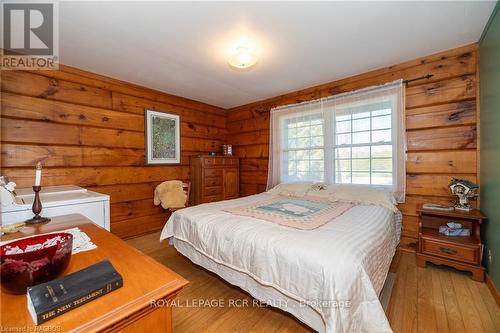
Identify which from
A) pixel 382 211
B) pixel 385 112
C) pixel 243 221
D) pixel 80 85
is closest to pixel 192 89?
pixel 80 85

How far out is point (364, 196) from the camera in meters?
2.49

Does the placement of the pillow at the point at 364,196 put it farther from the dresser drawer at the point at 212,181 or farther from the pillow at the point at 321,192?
the dresser drawer at the point at 212,181

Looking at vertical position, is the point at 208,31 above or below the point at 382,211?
above

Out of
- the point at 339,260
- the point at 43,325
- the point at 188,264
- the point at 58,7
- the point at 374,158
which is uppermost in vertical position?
the point at 58,7

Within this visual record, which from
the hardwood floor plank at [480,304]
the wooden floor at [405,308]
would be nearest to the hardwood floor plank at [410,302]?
the wooden floor at [405,308]

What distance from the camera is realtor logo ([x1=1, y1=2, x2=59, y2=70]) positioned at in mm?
1657

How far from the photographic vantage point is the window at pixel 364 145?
2684 mm

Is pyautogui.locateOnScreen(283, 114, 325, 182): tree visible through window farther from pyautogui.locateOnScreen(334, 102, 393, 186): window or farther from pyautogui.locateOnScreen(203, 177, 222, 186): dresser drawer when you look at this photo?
pyautogui.locateOnScreen(203, 177, 222, 186): dresser drawer

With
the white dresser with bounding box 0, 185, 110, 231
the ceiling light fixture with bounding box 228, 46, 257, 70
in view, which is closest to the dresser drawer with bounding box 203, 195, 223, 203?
the white dresser with bounding box 0, 185, 110, 231

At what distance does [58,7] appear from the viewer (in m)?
1.63

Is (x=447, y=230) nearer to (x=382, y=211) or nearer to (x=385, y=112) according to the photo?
(x=382, y=211)

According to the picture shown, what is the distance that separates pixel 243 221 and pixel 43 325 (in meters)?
1.33

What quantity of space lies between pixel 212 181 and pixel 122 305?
3.19 meters

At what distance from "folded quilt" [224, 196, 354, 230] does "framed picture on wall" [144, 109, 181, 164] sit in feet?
6.23
